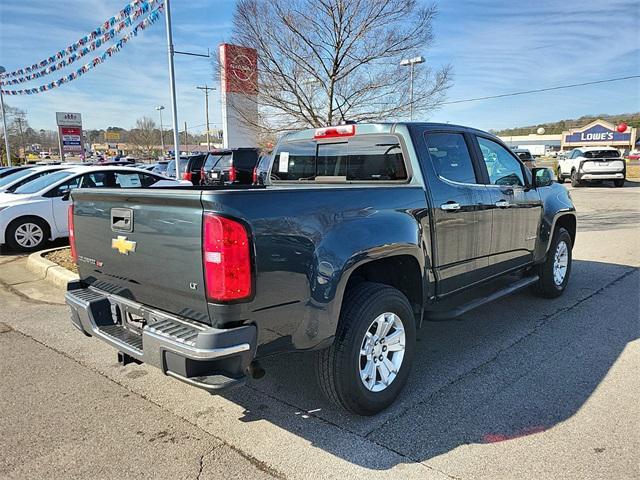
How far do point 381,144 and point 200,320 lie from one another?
2.11m

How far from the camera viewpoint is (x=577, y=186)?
22.6m

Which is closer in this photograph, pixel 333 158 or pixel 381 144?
pixel 381 144

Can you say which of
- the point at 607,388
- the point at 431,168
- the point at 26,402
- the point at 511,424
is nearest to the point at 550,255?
the point at 607,388

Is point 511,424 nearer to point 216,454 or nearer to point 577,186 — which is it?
point 216,454

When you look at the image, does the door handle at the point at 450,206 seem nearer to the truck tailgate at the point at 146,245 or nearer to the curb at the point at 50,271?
the truck tailgate at the point at 146,245

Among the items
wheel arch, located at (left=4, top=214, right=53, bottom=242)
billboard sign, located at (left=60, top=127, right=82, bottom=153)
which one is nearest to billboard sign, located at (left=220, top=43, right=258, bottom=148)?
wheel arch, located at (left=4, top=214, right=53, bottom=242)

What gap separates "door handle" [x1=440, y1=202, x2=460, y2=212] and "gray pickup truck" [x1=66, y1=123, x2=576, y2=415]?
18mm

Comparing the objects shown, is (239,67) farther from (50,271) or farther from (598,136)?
(598,136)

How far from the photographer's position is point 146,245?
2.71 metres

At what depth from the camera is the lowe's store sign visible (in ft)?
244

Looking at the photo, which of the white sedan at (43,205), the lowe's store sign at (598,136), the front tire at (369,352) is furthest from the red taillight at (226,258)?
the lowe's store sign at (598,136)

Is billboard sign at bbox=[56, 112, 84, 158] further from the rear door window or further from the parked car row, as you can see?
the parked car row

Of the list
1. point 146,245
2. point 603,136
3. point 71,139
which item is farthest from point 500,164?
point 603,136

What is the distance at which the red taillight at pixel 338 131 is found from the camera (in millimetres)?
4008
